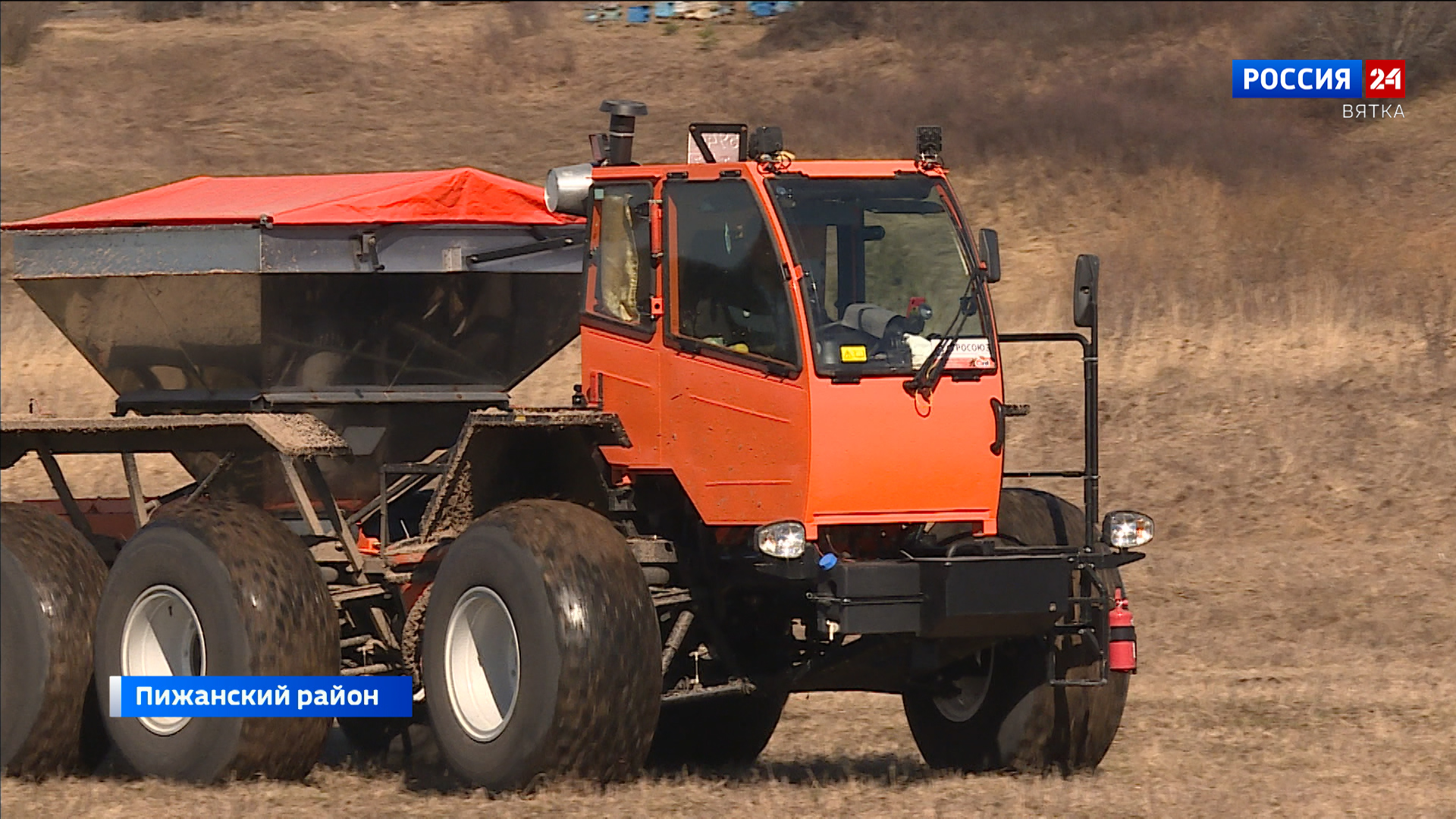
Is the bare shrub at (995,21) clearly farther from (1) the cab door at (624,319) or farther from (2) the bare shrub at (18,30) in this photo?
(1) the cab door at (624,319)

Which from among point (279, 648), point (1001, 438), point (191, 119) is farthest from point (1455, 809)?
point (191, 119)

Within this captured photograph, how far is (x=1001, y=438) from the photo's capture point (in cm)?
911

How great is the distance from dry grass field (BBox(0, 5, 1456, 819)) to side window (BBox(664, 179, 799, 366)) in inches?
73.4

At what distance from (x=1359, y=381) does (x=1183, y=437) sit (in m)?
2.25

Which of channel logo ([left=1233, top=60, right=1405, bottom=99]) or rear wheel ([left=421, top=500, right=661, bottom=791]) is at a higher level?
channel logo ([left=1233, top=60, right=1405, bottom=99])

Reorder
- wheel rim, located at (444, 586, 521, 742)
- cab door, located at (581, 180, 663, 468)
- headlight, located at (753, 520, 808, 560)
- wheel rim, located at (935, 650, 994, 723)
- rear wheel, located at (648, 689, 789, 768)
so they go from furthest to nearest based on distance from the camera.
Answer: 1. rear wheel, located at (648, 689, 789, 768)
2. wheel rim, located at (935, 650, 994, 723)
3. cab door, located at (581, 180, 663, 468)
4. wheel rim, located at (444, 586, 521, 742)
5. headlight, located at (753, 520, 808, 560)

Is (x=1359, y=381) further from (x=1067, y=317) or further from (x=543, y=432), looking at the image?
(x=543, y=432)

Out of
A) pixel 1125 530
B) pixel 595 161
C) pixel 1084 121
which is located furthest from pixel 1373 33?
pixel 1125 530

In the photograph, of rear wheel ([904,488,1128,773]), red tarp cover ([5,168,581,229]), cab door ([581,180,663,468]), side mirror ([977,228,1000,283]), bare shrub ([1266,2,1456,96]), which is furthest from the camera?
bare shrub ([1266,2,1456,96])

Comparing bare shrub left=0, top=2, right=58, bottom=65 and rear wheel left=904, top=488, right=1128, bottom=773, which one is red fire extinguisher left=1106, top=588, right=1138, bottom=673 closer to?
rear wheel left=904, top=488, right=1128, bottom=773

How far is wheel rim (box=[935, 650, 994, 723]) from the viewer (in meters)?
10.3

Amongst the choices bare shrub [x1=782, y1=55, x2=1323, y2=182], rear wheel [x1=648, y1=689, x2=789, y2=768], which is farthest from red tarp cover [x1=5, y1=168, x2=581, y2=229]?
bare shrub [x1=782, y1=55, x2=1323, y2=182]

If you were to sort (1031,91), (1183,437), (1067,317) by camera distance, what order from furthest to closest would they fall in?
1. (1031,91)
2. (1067,317)
3. (1183,437)
